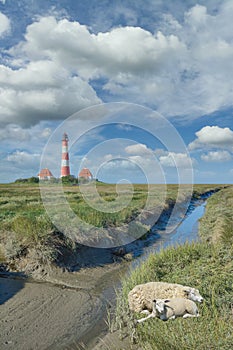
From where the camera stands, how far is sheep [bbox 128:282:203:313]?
309 cm

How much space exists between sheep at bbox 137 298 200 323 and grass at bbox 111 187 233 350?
182cm

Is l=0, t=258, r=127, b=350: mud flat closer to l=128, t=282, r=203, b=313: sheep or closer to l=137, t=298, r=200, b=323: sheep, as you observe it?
l=128, t=282, r=203, b=313: sheep

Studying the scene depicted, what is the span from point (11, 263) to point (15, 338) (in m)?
4.87

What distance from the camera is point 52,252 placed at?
460 inches

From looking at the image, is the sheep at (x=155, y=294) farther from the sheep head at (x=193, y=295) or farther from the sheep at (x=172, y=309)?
the sheep at (x=172, y=309)

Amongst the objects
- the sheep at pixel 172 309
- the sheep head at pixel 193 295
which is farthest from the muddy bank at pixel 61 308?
the sheep at pixel 172 309

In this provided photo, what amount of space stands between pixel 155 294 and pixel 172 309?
2.95 feet

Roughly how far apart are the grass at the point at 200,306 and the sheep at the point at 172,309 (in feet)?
5.97

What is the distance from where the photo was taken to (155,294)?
3672mm

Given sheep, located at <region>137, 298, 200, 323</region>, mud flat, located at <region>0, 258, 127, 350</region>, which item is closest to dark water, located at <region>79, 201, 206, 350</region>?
mud flat, located at <region>0, 258, 127, 350</region>

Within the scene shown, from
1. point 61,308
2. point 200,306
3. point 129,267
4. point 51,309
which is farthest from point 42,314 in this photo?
point 129,267

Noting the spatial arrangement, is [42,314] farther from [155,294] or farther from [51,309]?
[155,294]

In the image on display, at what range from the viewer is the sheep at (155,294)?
10.1 feet

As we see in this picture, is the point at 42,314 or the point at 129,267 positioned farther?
the point at 129,267
